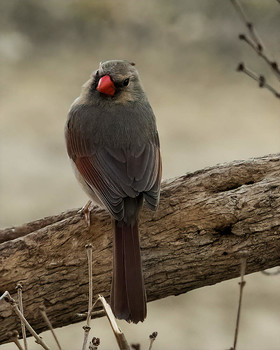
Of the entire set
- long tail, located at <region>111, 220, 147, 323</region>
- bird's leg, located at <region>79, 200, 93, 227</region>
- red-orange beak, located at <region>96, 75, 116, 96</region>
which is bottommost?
long tail, located at <region>111, 220, 147, 323</region>

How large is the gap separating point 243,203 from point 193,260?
370mm

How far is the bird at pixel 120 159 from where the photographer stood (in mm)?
3342

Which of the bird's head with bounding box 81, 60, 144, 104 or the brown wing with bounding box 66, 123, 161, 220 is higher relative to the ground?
the bird's head with bounding box 81, 60, 144, 104

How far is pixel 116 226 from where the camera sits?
3.51 metres

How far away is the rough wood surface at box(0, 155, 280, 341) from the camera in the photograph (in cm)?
349

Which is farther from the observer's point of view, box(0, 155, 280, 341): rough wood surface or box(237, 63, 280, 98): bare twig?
box(0, 155, 280, 341): rough wood surface

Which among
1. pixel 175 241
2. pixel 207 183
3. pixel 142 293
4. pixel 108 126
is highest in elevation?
pixel 108 126

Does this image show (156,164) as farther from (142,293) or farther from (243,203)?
(142,293)

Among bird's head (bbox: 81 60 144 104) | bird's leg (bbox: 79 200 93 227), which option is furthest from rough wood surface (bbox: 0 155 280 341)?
bird's head (bbox: 81 60 144 104)

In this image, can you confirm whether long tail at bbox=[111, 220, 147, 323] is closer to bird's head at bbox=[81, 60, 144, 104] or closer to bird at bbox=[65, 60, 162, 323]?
bird at bbox=[65, 60, 162, 323]

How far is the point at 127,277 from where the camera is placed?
3.33 metres

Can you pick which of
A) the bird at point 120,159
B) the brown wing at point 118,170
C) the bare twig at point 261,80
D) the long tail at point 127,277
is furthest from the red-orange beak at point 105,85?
the bare twig at point 261,80

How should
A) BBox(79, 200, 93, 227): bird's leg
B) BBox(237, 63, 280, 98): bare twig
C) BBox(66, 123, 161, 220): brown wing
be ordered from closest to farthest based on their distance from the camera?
BBox(237, 63, 280, 98): bare twig, BBox(66, 123, 161, 220): brown wing, BBox(79, 200, 93, 227): bird's leg

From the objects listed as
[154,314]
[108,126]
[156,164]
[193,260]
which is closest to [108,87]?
[108,126]
